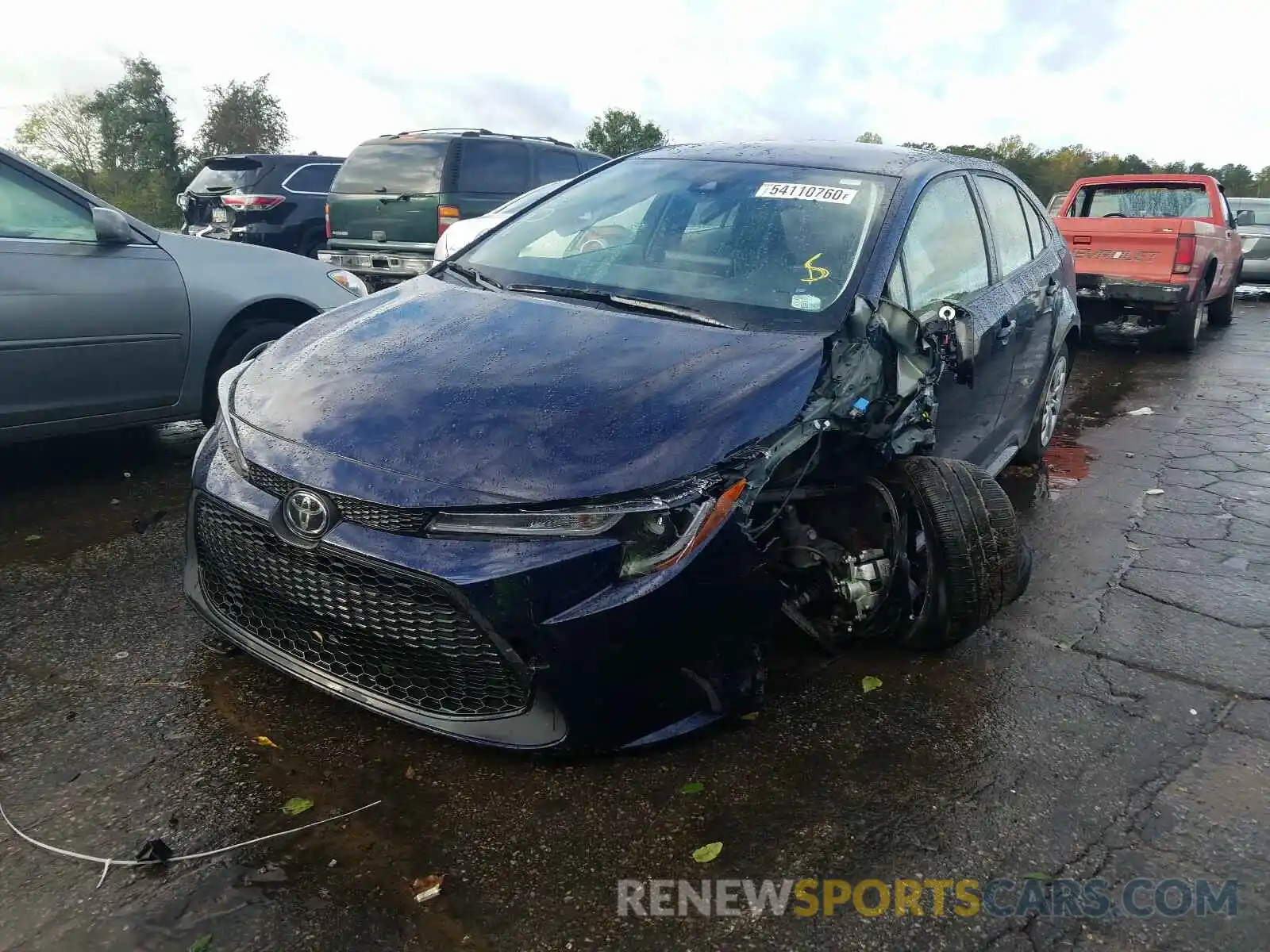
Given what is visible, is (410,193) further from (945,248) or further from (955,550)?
(955,550)

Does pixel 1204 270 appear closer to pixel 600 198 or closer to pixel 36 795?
pixel 600 198

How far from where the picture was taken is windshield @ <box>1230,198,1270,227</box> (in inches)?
578

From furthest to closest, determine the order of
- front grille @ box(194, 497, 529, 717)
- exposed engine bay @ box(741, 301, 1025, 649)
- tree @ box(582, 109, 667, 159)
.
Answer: tree @ box(582, 109, 667, 159) < exposed engine bay @ box(741, 301, 1025, 649) < front grille @ box(194, 497, 529, 717)

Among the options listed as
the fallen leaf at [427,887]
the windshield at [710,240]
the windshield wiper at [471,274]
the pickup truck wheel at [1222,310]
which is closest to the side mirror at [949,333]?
the windshield at [710,240]

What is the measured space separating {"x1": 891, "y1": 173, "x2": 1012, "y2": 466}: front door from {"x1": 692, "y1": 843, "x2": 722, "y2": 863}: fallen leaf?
1.87m

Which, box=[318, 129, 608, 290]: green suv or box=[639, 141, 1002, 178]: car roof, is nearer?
box=[639, 141, 1002, 178]: car roof

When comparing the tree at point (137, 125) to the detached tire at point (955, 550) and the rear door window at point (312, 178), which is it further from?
the detached tire at point (955, 550)

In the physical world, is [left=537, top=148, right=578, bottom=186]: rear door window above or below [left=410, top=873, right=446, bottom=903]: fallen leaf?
above

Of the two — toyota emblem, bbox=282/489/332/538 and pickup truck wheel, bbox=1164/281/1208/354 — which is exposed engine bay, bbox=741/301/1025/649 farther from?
pickup truck wheel, bbox=1164/281/1208/354

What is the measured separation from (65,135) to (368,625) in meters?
35.4

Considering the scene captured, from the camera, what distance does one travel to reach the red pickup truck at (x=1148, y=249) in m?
9.08

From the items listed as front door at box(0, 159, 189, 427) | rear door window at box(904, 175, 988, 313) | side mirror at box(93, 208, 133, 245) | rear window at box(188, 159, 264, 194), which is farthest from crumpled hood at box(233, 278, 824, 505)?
rear window at box(188, 159, 264, 194)

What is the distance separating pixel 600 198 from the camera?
13.3 ft

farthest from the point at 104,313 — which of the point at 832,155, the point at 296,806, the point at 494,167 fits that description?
the point at 494,167
